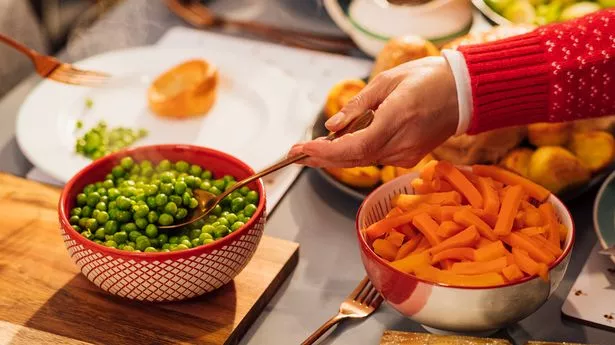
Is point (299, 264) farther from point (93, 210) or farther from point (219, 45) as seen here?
point (219, 45)

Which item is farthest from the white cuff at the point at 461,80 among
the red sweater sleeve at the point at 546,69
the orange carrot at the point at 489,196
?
the orange carrot at the point at 489,196

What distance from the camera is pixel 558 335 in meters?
1.18

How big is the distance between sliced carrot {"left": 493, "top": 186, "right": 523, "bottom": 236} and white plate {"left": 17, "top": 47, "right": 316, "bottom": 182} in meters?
0.54

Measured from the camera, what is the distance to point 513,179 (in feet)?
3.97

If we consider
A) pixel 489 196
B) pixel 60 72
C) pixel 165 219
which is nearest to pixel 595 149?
pixel 489 196

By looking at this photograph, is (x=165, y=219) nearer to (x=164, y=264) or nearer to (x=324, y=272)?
(x=164, y=264)

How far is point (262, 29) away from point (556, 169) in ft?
3.17

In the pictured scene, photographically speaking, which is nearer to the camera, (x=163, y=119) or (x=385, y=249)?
(x=385, y=249)

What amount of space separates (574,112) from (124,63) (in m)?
1.04

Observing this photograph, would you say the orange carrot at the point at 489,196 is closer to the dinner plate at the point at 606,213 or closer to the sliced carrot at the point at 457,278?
the sliced carrot at the point at 457,278

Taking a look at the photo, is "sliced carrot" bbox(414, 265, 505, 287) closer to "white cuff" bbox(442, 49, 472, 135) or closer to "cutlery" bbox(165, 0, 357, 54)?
"white cuff" bbox(442, 49, 472, 135)

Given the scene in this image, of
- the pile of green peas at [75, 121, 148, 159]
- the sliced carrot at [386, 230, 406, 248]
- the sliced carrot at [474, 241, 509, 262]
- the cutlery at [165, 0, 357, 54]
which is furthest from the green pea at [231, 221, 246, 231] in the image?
the cutlery at [165, 0, 357, 54]

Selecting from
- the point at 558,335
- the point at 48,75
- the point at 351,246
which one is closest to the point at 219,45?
the point at 48,75

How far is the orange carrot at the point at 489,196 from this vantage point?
113cm
